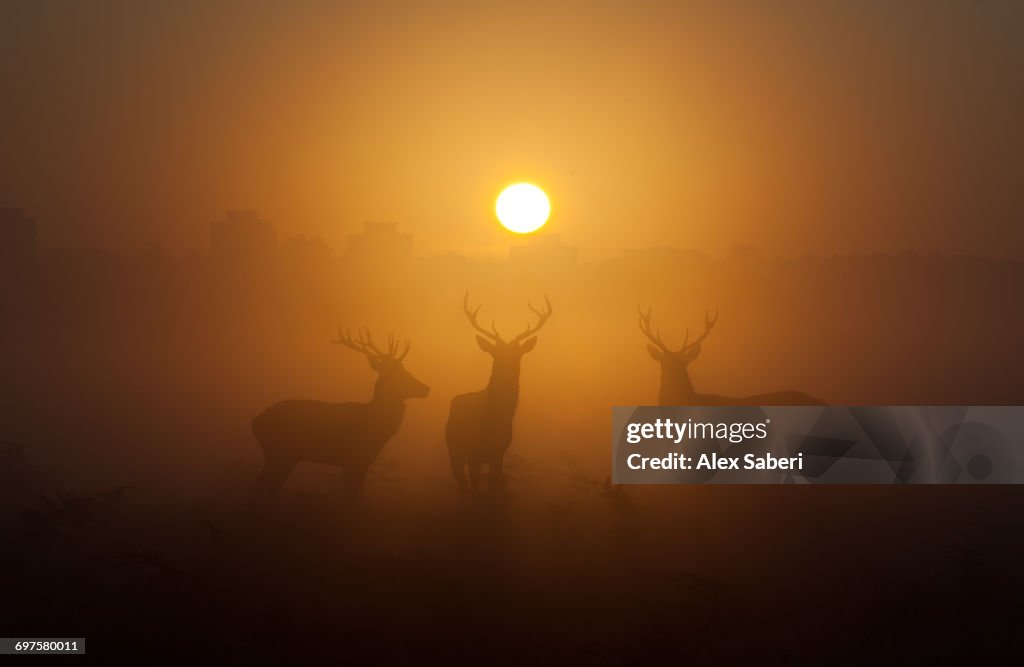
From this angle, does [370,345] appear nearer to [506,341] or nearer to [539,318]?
[506,341]

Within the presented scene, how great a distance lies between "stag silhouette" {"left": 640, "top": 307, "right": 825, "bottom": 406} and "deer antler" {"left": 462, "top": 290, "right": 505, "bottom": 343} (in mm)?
644

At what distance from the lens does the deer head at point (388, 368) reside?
289 centimetres

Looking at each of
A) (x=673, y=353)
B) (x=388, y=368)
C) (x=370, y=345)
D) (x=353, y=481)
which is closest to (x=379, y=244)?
(x=370, y=345)

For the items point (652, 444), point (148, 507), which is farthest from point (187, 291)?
point (652, 444)

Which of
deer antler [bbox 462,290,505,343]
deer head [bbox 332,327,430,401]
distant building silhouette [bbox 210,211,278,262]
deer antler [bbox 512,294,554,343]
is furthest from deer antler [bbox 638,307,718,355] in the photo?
distant building silhouette [bbox 210,211,278,262]

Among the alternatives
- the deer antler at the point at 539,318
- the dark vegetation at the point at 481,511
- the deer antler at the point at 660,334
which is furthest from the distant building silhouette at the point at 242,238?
the deer antler at the point at 660,334

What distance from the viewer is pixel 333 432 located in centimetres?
289

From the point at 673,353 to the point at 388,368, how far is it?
1236 millimetres

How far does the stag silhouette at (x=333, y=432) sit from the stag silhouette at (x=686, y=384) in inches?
40.0

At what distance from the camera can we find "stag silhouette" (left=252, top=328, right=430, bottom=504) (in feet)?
9.46

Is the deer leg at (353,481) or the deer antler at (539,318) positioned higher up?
the deer antler at (539,318)

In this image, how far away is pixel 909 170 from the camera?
10.4 ft

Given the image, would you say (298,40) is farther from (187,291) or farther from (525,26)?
(187,291)

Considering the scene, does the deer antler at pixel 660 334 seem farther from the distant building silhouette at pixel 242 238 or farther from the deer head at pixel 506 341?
the distant building silhouette at pixel 242 238
